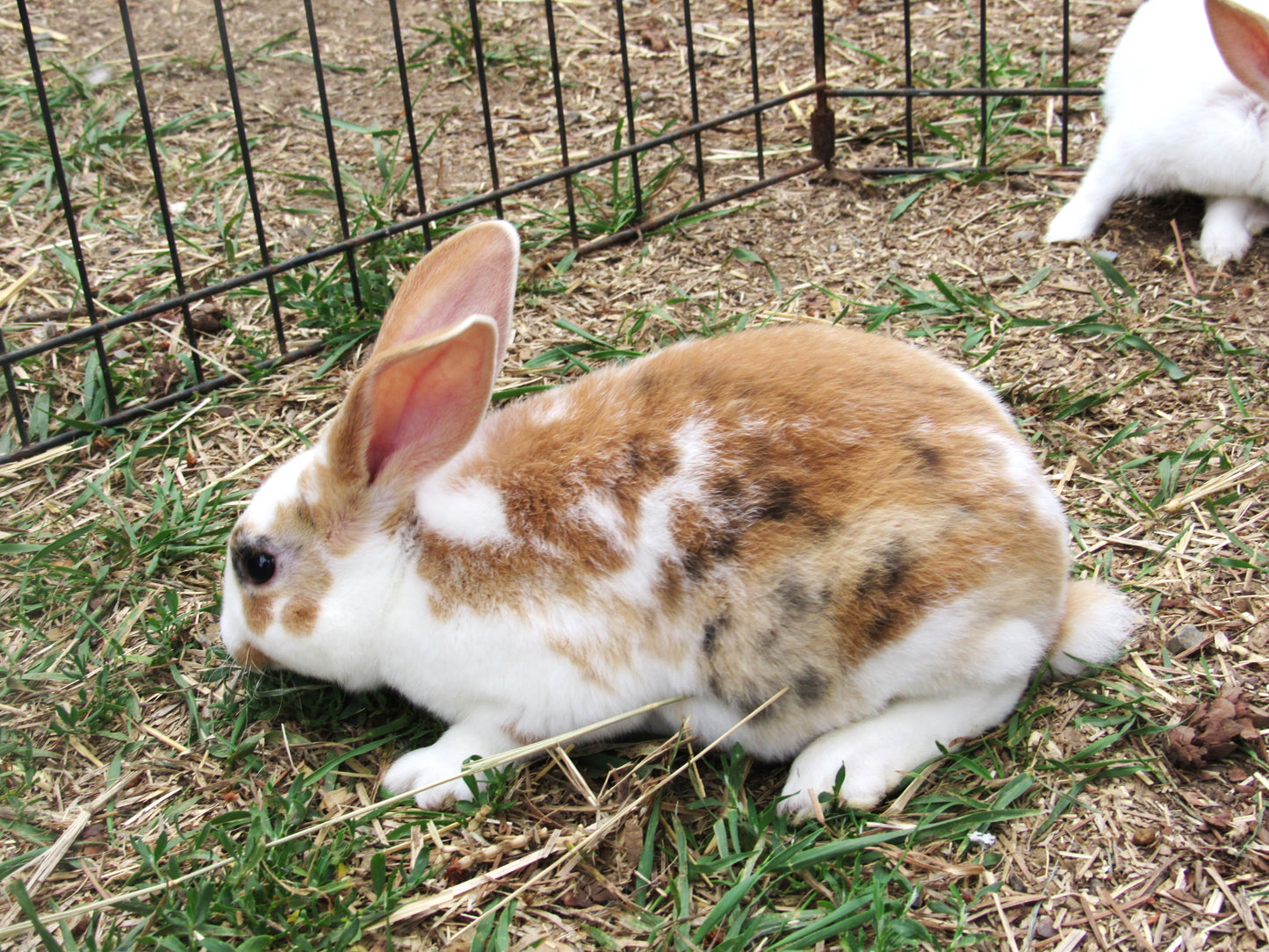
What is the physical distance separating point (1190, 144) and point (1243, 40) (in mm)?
360

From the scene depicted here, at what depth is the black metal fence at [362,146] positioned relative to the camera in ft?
12.2

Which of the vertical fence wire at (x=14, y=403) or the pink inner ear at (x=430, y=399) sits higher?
the pink inner ear at (x=430, y=399)

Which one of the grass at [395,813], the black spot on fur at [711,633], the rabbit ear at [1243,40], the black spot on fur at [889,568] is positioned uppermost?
the rabbit ear at [1243,40]

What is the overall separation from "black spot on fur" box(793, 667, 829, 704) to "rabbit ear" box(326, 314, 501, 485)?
2.64 ft

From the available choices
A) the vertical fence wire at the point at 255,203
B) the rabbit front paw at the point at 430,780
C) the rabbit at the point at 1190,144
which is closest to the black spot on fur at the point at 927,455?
the rabbit front paw at the point at 430,780

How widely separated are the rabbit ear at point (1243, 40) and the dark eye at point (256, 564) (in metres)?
3.15

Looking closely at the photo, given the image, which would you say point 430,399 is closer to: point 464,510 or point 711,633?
point 464,510

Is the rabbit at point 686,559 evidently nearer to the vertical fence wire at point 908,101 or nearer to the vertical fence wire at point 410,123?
the vertical fence wire at point 410,123

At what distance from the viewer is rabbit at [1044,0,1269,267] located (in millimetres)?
3932

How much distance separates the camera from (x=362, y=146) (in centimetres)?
464

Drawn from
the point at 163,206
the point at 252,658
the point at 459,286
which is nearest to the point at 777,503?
the point at 459,286

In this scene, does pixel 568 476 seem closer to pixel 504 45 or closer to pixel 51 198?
pixel 51 198

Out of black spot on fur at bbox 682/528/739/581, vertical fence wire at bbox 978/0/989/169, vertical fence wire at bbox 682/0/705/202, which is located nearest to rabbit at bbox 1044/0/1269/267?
vertical fence wire at bbox 978/0/989/169

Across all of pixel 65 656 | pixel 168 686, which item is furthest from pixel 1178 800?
pixel 65 656
